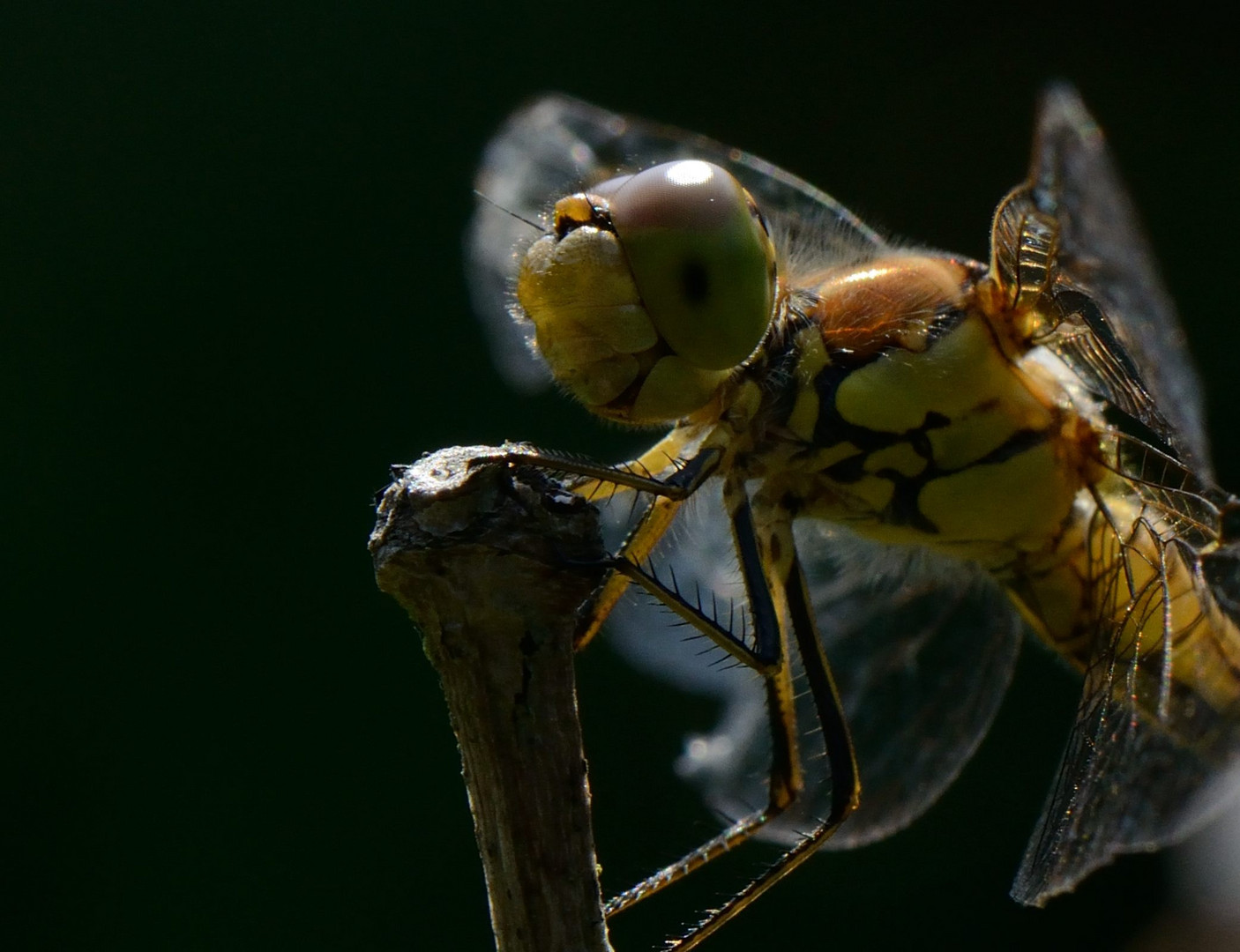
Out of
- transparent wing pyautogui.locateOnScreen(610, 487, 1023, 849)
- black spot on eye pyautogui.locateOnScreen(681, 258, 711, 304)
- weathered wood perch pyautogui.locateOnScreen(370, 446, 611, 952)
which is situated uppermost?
black spot on eye pyautogui.locateOnScreen(681, 258, 711, 304)

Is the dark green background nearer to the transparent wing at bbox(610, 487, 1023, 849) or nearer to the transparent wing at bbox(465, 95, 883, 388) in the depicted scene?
the transparent wing at bbox(610, 487, 1023, 849)

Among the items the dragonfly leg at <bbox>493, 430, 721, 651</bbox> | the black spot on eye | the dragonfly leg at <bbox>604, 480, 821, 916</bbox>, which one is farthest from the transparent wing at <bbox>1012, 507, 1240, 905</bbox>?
the black spot on eye

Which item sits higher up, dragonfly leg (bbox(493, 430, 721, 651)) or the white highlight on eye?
the white highlight on eye

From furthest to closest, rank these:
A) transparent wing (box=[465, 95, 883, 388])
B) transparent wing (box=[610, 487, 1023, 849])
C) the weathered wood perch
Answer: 1. transparent wing (box=[610, 487, 1023, 849])
2. transparent wing (box=[465, 95, 883, 388])
3. the weathered wood perch

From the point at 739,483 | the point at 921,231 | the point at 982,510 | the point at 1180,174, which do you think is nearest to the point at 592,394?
the point at 739,483

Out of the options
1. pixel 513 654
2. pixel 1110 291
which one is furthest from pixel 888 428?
pixel 513 654
